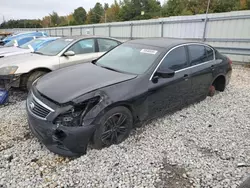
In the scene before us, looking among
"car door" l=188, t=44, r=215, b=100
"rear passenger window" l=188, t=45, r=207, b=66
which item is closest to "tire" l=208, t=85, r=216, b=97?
"car door" l=188, t=44, r=215, b=100

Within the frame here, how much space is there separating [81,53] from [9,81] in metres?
1.92

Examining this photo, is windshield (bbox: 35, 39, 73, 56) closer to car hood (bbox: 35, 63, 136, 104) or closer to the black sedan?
the black sedan

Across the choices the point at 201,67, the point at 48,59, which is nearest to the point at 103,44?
the point at 48,59

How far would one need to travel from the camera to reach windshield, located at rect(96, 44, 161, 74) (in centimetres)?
339

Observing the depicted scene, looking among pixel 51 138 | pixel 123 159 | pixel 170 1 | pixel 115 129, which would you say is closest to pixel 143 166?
pixel 123 159

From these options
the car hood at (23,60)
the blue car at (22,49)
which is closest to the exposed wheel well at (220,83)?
the car hood at (23,60)

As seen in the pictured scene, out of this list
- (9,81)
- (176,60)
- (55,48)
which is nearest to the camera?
(176,60)

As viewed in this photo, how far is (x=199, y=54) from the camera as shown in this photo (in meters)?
4.26

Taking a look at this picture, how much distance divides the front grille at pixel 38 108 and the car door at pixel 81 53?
2.46m

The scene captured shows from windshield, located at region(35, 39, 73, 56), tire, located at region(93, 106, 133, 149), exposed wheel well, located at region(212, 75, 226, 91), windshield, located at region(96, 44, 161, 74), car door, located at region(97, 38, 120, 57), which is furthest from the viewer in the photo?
car door, located at region(97, 38, 120, 57)

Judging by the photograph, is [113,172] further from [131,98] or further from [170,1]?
[170,1]

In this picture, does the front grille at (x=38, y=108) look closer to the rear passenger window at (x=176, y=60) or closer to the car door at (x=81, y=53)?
the rear passenger window at (x=176, y=60)

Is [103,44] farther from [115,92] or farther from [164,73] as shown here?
[115,92]

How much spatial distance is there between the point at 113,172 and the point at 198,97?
8.84 feet
